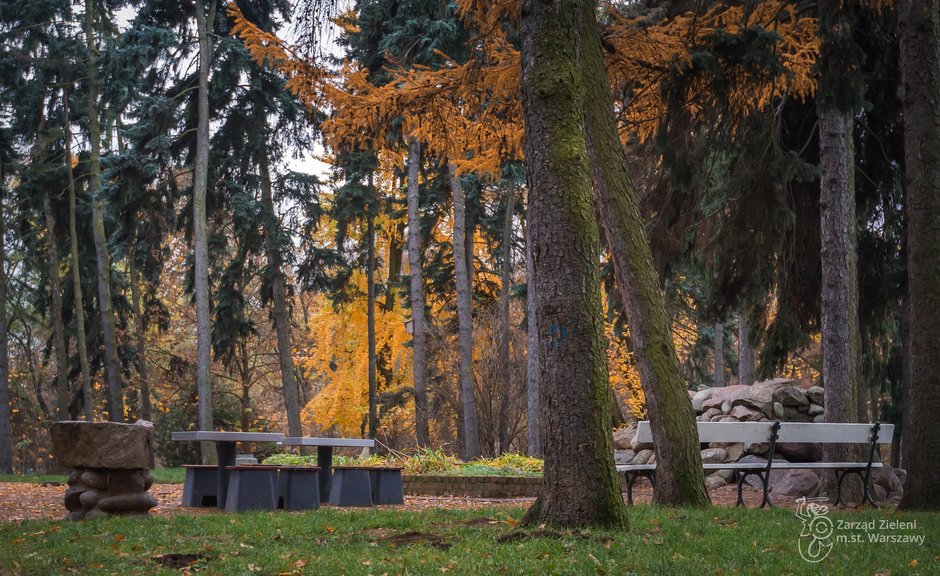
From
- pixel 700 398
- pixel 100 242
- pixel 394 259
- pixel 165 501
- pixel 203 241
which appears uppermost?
pixel 394 259

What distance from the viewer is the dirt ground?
9758 millimetres

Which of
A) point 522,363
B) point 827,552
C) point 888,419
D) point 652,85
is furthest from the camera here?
point 522,363

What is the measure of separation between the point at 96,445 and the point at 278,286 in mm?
14389

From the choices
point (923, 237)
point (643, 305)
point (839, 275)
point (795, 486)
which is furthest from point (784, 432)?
point (795, 486)

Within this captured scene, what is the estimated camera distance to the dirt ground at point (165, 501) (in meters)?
9.76

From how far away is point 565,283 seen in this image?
6.10m

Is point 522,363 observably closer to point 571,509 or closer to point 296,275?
point 296,275

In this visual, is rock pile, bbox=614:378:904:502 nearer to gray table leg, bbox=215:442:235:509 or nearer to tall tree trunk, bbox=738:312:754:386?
gray table leg, bbox=215:442:235:509

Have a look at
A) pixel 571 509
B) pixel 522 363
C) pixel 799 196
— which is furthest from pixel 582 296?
pixel 522 363

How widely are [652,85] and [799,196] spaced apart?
379 cm

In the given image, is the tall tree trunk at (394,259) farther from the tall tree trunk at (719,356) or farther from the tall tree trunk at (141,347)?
the tall tree trunk at (719,356)

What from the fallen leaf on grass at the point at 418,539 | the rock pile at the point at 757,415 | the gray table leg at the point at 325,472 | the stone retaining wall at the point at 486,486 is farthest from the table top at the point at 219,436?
the rock pile at the point at 757,415

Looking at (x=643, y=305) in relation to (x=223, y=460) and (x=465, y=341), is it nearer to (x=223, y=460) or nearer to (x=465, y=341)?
(x=223, y=460)

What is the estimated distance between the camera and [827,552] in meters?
5.45
